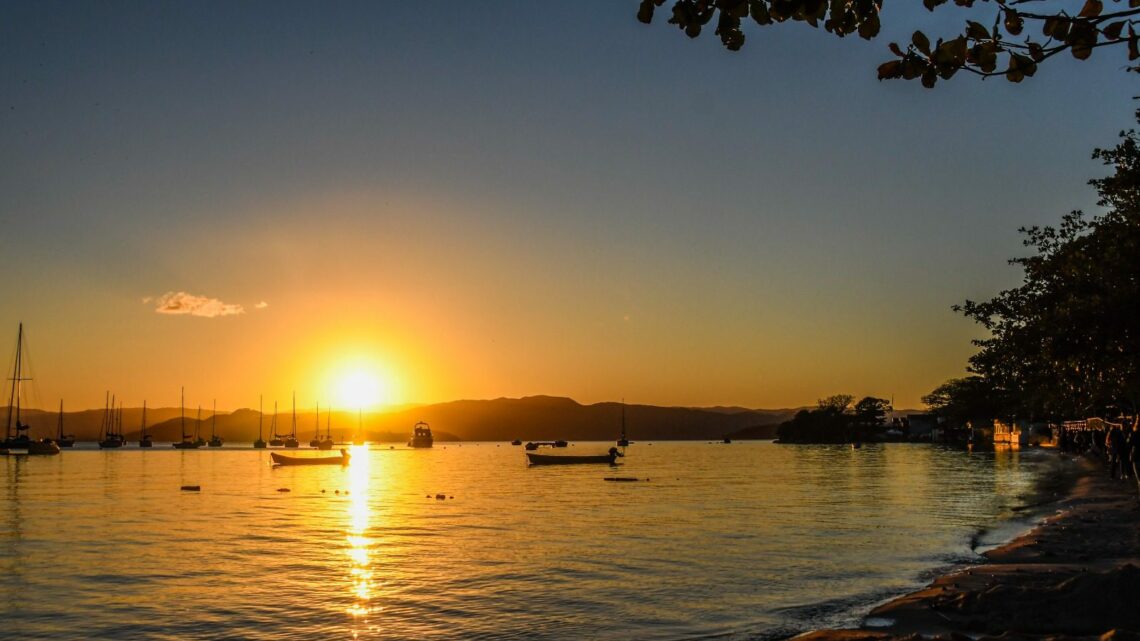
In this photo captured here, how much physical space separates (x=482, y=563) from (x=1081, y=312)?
73.0 ft

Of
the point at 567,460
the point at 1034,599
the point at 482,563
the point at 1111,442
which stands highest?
the point at 1111,442

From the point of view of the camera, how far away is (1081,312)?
27.4 metres

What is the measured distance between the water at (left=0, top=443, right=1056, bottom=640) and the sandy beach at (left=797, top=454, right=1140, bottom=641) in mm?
2157

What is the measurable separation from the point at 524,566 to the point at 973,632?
60.8 feet

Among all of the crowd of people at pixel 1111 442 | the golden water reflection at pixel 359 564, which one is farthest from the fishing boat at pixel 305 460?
the crowd of people at pixel 1111 442

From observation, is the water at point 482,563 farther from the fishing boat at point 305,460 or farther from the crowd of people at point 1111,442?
the fishing boat at point 305,460

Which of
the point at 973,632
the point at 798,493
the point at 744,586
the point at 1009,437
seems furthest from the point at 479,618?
the point at 1009,437

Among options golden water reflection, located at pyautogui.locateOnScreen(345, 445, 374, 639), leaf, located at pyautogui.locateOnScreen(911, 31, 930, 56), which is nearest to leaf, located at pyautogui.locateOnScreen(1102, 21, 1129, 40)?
leaf, located at pyautogui.locateOnScreen(911, 31, 930, 56)

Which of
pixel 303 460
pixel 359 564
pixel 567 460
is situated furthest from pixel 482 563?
pixel 303 460

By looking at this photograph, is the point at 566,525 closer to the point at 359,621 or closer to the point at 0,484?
the point at 359,621

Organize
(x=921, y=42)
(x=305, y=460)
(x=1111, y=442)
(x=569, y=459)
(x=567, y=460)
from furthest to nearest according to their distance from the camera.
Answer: (x=567, y=460), (x=305, y=460), (x=569, y=459), (x=1111, y=442), (x=921, y=42)

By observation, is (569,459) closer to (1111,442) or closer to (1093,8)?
(1111,442)

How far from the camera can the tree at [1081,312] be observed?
27562 mm

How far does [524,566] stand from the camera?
101 ft
